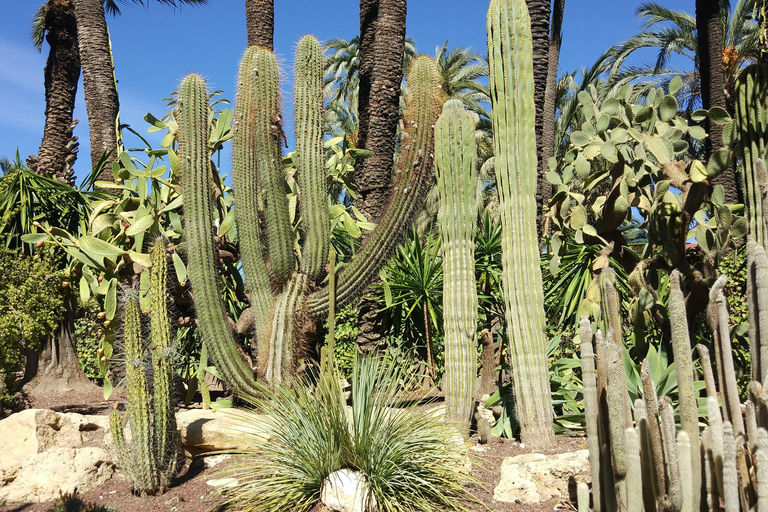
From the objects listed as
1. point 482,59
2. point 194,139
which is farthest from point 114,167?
point 482,59

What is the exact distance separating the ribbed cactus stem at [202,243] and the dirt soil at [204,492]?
0.83 metres

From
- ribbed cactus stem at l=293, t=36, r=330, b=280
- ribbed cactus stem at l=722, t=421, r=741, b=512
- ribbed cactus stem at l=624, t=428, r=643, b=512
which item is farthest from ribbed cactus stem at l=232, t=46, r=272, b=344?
ribbed cactus stem at l=722, t=421, r=741, b=512

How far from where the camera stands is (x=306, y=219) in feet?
18.7

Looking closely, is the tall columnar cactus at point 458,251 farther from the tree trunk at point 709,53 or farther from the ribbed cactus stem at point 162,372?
the tree trunk at point 709,53

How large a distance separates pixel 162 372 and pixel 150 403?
0.78 ft

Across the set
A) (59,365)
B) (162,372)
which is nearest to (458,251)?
(162,372)

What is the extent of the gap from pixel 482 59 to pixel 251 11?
21.7 m

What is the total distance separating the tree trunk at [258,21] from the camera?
336 inches

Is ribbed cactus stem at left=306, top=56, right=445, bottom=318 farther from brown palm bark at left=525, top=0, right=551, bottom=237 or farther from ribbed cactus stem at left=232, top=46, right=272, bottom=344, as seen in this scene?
brown palm bark at left=525, top=0, right=551, bottom=237

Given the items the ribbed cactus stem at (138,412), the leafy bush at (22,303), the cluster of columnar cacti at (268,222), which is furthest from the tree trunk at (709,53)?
the leafy bush at (22,303)

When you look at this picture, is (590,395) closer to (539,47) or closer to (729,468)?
(729,468)

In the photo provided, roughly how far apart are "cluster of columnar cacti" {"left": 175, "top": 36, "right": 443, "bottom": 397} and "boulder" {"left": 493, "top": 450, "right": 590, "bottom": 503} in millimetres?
2189

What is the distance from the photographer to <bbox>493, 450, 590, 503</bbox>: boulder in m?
4.16

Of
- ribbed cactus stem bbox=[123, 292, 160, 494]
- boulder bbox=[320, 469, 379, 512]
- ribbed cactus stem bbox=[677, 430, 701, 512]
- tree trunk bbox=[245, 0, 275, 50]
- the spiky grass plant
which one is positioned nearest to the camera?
ribbed cactus stem bbox=[677, 430, 701, 512]
